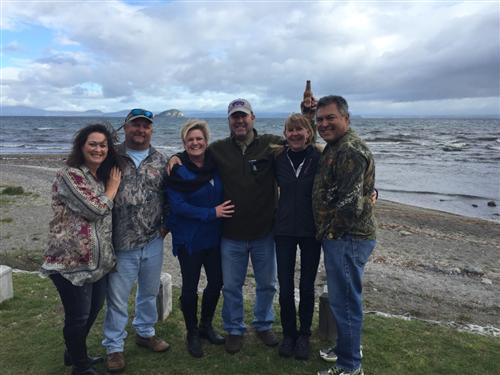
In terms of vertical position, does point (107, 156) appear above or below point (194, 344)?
above

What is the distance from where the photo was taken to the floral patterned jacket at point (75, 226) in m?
3.59

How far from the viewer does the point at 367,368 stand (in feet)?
14.5

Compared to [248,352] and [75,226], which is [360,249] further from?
[75,226]

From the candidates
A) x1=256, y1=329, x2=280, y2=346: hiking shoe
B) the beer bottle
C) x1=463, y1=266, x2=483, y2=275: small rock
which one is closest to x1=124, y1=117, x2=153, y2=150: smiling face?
the beer bottle

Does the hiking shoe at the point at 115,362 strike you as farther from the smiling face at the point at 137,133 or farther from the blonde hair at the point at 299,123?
the blonde hair at the point at 299,123

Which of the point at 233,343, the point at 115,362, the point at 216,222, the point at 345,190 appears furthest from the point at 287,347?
the point at 345,190

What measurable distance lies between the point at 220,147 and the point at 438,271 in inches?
278

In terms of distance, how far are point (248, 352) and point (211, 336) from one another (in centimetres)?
49

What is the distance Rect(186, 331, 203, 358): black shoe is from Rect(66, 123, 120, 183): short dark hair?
80.4 inches

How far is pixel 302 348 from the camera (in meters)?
4.59

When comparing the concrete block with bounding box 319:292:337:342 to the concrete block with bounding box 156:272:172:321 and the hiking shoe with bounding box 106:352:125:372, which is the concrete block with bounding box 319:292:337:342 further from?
the hiking shoe with bounding box 106:352:125:372

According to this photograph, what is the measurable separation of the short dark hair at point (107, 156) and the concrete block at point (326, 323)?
9.47 ft

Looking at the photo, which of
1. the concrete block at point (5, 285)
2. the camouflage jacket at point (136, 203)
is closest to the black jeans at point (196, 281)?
the camouflage jacket at point (136, 203)

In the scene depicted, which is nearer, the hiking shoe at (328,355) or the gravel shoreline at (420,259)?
the hiking shoe at (328,355)
